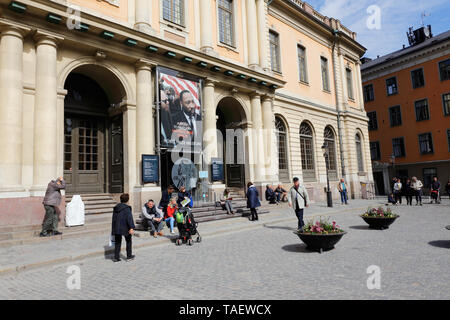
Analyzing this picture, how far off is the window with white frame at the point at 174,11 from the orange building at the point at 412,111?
85.6 feet

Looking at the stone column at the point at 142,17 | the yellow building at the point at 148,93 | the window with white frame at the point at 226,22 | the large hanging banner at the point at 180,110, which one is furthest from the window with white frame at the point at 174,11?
the large hanging banner at the point at 180,110

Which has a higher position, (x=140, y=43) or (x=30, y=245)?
(x=140, y=43)

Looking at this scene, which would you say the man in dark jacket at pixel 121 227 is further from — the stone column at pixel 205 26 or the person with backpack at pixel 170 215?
the stone column at pixel 205 26

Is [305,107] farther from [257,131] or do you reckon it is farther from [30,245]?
[30,245]

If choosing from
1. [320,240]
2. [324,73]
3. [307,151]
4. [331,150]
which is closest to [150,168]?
[320,240]

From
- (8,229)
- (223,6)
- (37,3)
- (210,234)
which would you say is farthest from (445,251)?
(223,6)

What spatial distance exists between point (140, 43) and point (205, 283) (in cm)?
1073

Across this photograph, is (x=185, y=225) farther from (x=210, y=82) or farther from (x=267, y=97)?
(x=267, y=97)

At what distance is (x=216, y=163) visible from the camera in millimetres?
15539

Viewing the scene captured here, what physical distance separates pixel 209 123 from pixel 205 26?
4.87m

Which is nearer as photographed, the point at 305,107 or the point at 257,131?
the point at 257,131

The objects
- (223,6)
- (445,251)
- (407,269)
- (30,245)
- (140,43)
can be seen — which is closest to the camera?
(407,269)

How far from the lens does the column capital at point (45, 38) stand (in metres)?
10.6

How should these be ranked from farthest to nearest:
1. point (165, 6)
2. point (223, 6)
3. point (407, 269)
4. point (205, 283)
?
point (223, 6)
point (165, 6)
point (407, 269)
point (205, 283)
